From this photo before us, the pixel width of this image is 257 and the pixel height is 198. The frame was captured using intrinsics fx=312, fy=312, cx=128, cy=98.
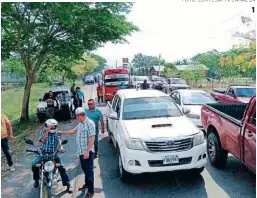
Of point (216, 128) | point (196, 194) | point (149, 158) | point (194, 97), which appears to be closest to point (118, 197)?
point (149, 158)

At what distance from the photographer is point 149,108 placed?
24.1ft

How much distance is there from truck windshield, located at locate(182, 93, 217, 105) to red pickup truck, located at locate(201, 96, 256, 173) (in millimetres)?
3500

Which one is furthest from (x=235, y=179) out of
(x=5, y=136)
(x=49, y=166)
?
(x=5, y=136)

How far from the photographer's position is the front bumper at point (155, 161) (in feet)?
18.9

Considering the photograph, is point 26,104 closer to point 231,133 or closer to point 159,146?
point 159,146

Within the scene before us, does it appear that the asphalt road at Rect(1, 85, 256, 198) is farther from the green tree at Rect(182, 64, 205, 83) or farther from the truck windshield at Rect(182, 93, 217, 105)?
the green tree at Rect(182, 64, 205, 83)

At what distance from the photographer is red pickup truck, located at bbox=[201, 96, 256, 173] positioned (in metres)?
5.29

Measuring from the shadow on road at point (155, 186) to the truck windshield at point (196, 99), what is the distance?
5.38 metres

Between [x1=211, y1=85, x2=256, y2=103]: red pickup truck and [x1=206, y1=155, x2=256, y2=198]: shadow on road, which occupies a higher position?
[x1=211, y1=85, x2=256, y2=103]: red pickup truck

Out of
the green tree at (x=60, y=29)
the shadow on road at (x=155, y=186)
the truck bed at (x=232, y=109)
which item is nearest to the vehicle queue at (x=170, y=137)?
the shadow on road at (x=155, y=186)

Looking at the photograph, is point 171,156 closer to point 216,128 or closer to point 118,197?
point 118,197

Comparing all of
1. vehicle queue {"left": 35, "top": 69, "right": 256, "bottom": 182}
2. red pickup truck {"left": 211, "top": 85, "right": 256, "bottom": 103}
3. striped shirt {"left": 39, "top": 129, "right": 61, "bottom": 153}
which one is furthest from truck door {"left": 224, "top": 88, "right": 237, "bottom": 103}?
striped shirt {"left": 39, "top": 129, "right": 61, "bottom": 153}

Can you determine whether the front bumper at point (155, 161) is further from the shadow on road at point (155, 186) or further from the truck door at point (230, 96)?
the truck door at point (230, 96)

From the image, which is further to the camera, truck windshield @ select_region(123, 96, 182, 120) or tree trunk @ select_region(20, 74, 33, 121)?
tree trunk @ select_region(20, 74, 33, 121)
